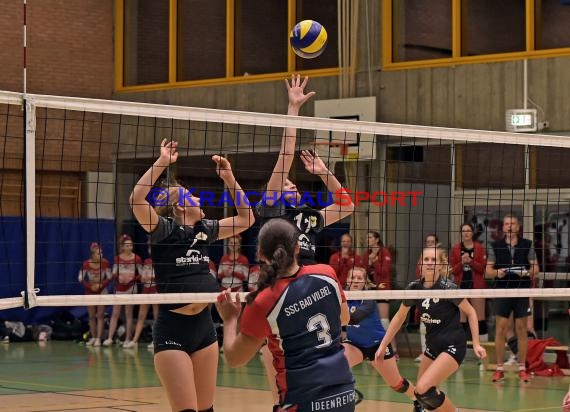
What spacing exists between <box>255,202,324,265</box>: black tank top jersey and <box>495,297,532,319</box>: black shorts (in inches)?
278

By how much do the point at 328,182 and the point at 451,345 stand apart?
1779 mm

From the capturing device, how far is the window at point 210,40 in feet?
67.7

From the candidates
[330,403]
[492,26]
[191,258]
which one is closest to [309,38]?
[191,258]

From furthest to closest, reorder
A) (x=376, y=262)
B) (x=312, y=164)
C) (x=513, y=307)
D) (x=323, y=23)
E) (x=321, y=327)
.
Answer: (x=323, y=23), (x=376, y=262), (x=513, y=307), (x=312, y=164), (x=321, y=327)

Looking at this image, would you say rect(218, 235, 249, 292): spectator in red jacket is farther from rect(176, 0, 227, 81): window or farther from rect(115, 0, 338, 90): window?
rect(176, 0, 227, 81): window

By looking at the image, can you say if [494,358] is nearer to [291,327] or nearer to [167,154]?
[167,154]

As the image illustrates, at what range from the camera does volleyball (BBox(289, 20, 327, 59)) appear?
1116 cm

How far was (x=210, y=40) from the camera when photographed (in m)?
22.1

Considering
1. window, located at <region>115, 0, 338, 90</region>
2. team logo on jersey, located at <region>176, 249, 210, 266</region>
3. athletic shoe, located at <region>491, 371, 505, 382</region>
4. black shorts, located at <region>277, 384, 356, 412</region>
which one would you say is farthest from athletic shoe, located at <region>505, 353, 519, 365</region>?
black shorts, located at <region>277, 384, 356, 412</region>

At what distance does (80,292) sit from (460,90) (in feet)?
24.1

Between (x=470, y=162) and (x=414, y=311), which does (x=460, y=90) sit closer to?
(x=470, y=162)

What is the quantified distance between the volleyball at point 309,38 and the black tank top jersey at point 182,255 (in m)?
4.01

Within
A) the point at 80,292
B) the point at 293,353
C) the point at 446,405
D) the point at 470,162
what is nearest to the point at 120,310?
the point at 80,292

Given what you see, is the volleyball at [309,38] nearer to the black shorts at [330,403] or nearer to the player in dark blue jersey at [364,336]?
the player in dark blue jersey at [364,336]
